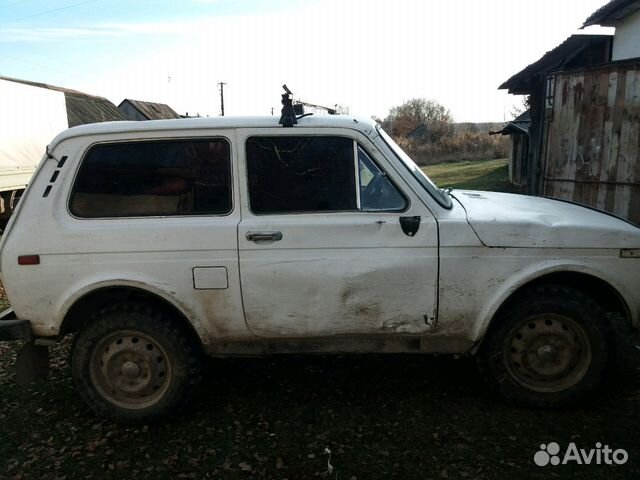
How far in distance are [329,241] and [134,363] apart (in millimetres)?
1559

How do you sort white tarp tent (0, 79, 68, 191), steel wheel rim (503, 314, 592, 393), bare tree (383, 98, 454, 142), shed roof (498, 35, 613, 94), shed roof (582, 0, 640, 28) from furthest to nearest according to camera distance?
bare tree (383, 98, 454, 142)
shed roof (498, 35, 613, 94)
white tarp tent (0, 79, 68, 191)
shed roof (582, 0, 640, 28)
steel wheel rim (503, 314, 592, 393)

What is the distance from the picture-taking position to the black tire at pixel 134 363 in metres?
3.27

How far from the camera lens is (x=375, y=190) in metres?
3.21

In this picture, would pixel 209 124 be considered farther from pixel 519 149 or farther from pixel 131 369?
pixel 519 149

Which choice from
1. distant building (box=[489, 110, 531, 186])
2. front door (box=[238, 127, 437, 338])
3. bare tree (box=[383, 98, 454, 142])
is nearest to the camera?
front door (box=[238, 127, 437, 338])

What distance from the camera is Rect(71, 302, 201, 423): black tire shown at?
3.27 meters

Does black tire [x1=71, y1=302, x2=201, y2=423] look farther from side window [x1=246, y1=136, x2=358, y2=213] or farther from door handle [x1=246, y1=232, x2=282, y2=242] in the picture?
side window [x1=246, y1=136, x2=358, y2=213]

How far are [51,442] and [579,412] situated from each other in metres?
3.45

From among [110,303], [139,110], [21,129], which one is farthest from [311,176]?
[139,110]

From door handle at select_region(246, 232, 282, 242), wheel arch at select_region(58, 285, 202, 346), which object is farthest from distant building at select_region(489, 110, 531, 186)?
wheel arch at select_region(58, 285, 202, 346)

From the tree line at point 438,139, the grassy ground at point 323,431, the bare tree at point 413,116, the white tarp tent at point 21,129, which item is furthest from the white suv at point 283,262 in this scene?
the bare tree at point 413,116

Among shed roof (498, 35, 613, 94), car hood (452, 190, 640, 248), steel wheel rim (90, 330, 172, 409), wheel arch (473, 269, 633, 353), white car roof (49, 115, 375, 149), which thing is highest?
shed roof (498, 35, 613, 94)

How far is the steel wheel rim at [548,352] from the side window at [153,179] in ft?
7.01

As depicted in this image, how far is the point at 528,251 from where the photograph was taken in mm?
3121
